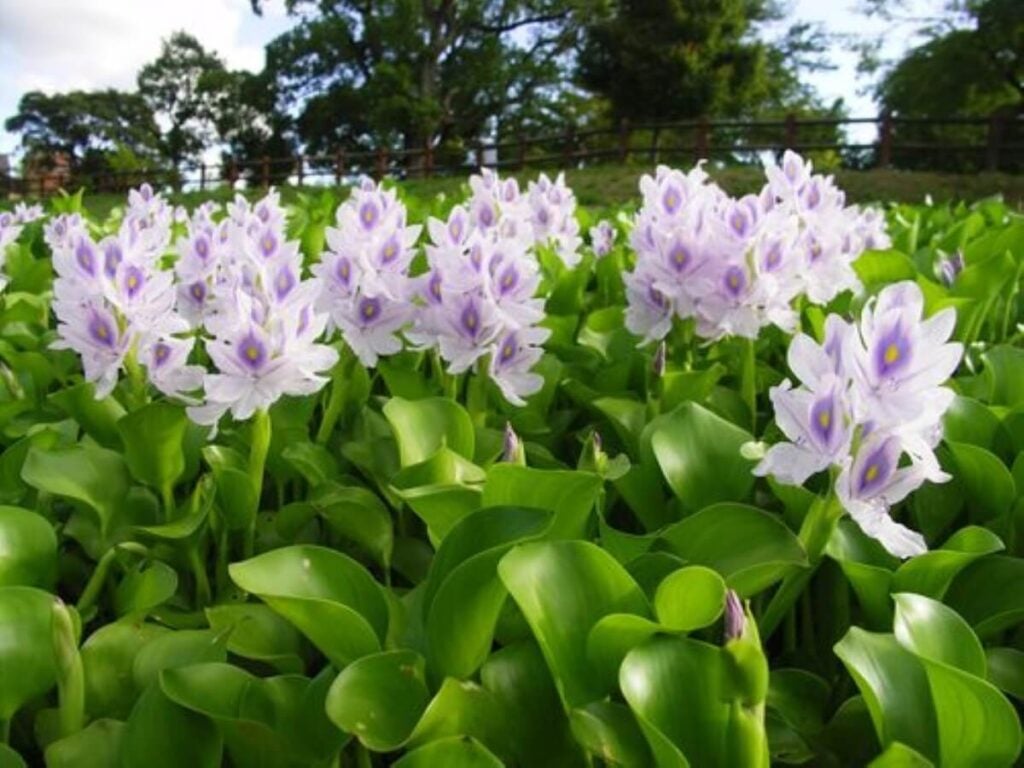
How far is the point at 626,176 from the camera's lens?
19.8m

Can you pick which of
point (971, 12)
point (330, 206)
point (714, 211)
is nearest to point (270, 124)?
point (971, 12)

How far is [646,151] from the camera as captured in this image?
23.7 metres

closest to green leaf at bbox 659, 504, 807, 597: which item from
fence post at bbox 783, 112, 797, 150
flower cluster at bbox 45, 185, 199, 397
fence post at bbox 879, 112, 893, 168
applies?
flower cluster at bbox 45, 185, 199, 397

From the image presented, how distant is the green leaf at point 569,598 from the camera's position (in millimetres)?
936

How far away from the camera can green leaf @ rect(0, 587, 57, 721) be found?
3.32 ft

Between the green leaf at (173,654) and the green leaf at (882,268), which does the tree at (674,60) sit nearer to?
the green leaf at (882,268)

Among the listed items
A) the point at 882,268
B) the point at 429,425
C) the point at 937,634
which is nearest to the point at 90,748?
the point at 429,425

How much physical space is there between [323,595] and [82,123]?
70.5 m

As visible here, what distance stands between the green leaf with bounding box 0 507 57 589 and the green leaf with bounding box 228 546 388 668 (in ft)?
1.13

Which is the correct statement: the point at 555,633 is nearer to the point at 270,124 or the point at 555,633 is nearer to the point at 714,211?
the point at 714,211

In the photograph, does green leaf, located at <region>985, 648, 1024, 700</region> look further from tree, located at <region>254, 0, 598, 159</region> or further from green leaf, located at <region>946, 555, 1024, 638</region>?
tree, located at <region>254, 0, 598, 159</region>

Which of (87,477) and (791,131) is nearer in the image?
(87,477)

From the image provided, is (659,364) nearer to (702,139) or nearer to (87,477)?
(87,477)

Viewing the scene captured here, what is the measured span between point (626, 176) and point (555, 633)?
1934 centimetres
